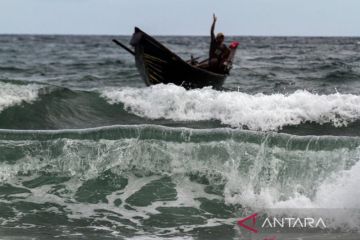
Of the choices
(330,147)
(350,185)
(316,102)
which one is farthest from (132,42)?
(350,185)

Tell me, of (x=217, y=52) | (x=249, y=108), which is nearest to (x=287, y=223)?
(x=249, y=108)

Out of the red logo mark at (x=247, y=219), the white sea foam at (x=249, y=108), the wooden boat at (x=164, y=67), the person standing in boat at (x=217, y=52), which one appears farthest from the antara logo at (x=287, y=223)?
the person standing in boat at (x=217, y=52)

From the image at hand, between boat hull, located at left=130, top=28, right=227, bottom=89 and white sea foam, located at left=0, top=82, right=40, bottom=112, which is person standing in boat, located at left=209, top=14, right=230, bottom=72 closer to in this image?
boat hull, located at left=130, top=28, right=227, bottom=89

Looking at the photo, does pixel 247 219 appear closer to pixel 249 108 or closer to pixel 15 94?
pixel 249 108

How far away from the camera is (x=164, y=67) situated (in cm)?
1336

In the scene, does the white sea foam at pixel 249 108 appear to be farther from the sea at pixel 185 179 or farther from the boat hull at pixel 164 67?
the boat hull at pixel 164 67

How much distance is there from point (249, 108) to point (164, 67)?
2973mm

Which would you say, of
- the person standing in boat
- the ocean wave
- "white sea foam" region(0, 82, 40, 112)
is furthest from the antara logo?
the person standing in boat

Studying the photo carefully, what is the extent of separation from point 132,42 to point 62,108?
91.0 inches

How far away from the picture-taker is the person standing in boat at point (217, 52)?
44.8 feet

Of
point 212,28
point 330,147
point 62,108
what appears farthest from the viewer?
point 212,28

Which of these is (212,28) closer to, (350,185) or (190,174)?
(190,174)

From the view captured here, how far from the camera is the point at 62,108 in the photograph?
41.0 feet

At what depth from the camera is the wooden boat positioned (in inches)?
512
